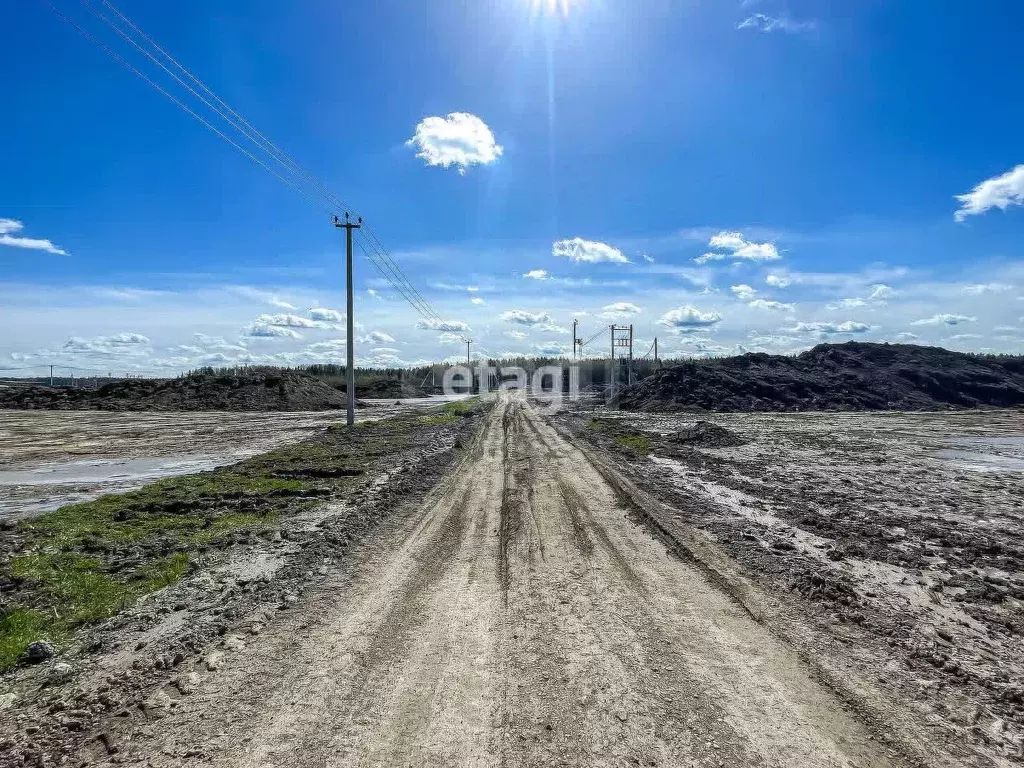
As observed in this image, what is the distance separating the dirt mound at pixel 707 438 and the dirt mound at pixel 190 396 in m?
34.8

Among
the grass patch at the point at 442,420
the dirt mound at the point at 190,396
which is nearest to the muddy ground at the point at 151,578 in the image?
the grass patch at the point at 442,420

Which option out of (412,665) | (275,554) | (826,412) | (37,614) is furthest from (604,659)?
(826,412)

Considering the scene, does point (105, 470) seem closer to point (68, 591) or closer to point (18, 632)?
point (68, 591)

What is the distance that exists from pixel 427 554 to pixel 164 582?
123 inches

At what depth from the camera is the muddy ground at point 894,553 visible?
391 cm

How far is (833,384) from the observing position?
142 feet

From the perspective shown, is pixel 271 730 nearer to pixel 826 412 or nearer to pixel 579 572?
pixel 579 572

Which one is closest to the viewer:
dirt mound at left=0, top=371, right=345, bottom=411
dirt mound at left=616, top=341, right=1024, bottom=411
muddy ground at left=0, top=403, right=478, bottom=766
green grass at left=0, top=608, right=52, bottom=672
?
muddy ground at left=0, top=403, right=478, bottom=766

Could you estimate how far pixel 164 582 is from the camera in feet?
19.8

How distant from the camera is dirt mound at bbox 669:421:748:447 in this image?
19.3 meters

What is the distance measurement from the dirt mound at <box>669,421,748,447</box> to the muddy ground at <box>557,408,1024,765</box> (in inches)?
67.1
